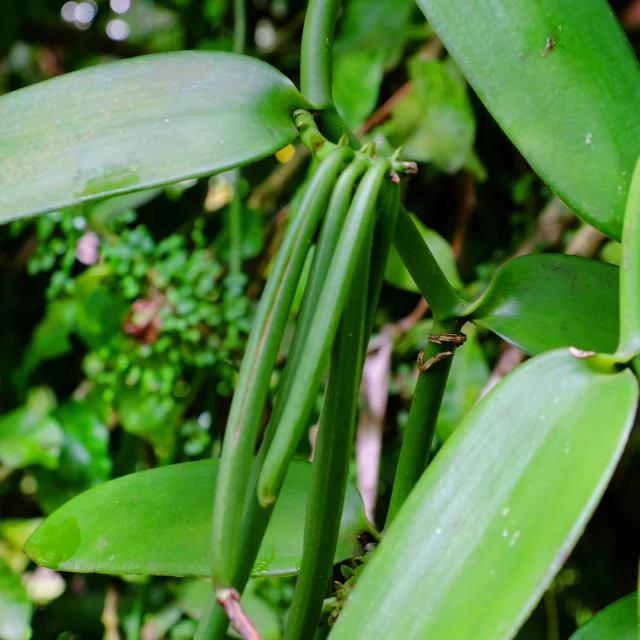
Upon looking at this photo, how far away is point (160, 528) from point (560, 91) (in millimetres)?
383

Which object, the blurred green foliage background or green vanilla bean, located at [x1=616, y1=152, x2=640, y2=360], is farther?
the blurred green foliage background

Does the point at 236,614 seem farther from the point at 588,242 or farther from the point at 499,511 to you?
the point at 588,242

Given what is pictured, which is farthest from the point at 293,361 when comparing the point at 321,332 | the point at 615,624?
the point at 615,624

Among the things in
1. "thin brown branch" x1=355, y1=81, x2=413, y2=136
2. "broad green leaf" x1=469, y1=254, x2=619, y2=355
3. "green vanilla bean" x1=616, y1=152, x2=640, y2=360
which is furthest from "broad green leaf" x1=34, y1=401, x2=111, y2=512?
"green vanilla bean" x1=616, y1=152, x2=640, y2=360

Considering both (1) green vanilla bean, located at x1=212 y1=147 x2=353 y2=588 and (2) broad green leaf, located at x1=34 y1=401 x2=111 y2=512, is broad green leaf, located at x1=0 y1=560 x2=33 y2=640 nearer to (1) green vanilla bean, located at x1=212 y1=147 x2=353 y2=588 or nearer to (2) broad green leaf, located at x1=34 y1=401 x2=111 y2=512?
(2) broad green leaf, located at x1=34 y1=401 x2=111 y2=512

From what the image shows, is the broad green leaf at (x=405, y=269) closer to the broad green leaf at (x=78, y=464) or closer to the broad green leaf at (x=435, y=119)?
the broad green leaf at (x=435, y=119)

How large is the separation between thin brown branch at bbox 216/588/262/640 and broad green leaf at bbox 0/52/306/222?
21cm

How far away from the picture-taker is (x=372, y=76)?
901 millimetres

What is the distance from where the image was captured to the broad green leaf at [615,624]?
1.25 ft

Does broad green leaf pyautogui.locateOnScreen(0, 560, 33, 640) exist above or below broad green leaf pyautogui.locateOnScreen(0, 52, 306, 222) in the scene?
below

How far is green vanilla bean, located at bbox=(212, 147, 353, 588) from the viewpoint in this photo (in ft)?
0.92

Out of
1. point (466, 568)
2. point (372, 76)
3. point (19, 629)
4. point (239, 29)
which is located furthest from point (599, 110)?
point (19, 629)

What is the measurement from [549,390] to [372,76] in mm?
702

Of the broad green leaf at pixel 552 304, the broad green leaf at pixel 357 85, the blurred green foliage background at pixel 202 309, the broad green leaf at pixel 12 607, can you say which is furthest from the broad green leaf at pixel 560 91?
the broad green leaf at pixel 12 607
